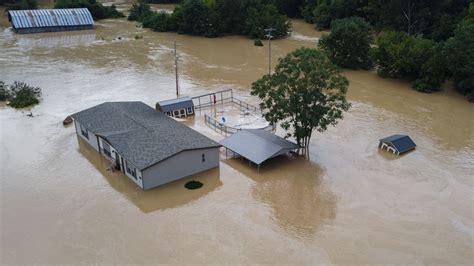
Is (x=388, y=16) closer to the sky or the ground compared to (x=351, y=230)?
closer to the sky

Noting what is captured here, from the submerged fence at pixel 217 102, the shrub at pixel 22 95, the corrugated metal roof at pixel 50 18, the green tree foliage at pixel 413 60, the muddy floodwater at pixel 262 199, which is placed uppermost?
the corrugated metal roof at pixel 50 18

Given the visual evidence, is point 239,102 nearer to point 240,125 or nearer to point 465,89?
point 240,125

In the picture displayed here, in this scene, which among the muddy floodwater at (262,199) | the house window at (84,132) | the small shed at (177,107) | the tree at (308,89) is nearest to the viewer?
the muddy floodwater at (262,199)

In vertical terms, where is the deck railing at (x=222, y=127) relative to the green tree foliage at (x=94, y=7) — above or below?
below

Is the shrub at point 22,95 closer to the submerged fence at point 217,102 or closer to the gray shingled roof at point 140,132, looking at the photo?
the gray shingled roof at point 140,132

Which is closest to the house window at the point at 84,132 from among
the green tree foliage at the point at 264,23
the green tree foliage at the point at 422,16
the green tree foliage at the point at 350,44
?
the green tree foliage at the point at 350,44

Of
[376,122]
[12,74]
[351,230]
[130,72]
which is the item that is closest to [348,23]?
[376,122]

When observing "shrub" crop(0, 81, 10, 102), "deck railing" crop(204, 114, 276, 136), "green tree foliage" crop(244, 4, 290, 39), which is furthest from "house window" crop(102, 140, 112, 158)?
"green tree foliage" crop(244, 4, 290, 39)
